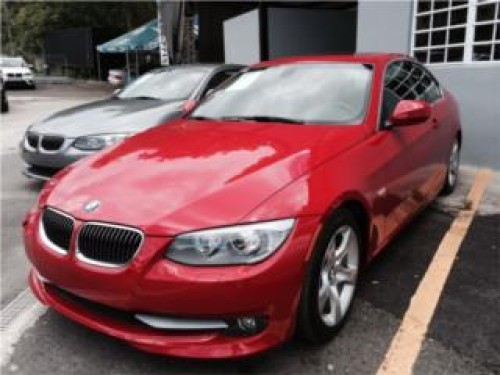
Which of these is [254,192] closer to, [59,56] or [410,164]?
[410,164]

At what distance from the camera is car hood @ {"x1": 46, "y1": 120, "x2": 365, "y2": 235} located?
9.18 feet

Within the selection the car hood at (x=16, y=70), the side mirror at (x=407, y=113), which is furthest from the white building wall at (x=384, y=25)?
the car hood at (x=16, y=70)

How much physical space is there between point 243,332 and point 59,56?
126 ft

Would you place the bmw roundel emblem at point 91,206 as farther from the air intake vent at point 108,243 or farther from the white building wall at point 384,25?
the white building wall at point 384,25

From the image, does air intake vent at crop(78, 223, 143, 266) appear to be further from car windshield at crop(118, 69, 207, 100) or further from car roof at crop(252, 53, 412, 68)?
car windshield at crop(118, 69, 207, 100)

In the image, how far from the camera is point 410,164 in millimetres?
4234

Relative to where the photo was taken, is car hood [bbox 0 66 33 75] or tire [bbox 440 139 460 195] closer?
tire [bbox 440 139 460 195]

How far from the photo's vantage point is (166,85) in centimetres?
755

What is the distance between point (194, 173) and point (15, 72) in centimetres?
2645

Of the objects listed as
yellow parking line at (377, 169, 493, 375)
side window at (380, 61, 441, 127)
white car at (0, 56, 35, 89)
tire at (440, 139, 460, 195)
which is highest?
side window at (380, 61, 441, 127)

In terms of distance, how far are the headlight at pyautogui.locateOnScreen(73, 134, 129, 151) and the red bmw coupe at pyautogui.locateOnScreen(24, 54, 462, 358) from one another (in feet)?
6.59

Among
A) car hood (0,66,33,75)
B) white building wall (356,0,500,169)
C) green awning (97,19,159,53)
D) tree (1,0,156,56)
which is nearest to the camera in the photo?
white building wall (356,0,500,169)

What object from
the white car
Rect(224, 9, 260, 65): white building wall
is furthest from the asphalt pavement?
the white car

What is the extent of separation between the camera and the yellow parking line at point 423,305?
305cm
